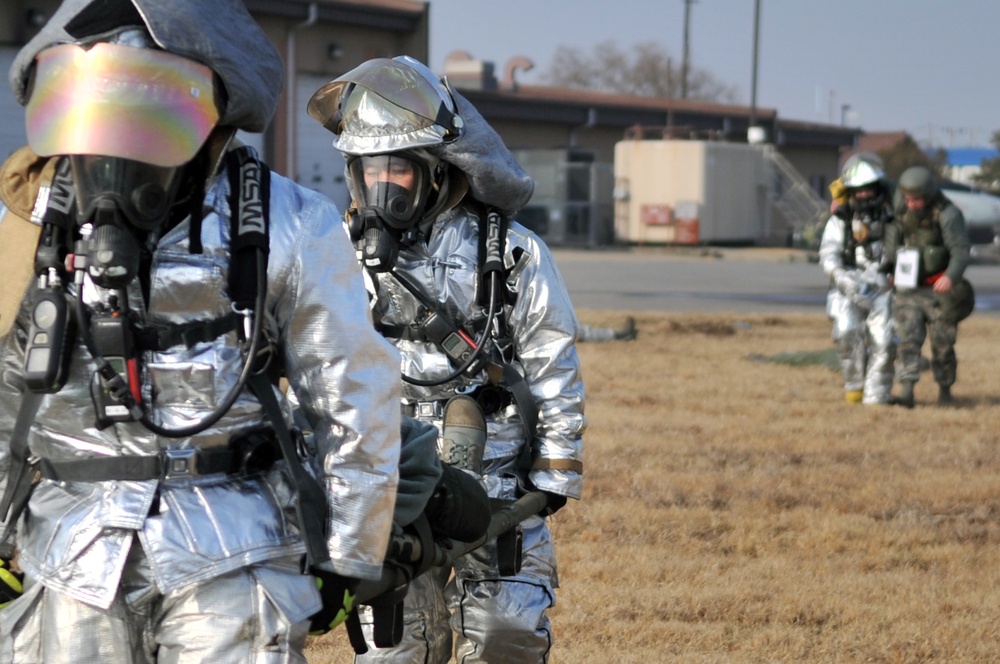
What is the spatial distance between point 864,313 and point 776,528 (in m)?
4.77

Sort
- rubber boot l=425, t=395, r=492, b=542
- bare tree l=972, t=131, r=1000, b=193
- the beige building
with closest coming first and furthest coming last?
rubber boot l=425, t=395, r=492, b=542 < the beige building < bare tree l=972, t=131, r=1000, b=193

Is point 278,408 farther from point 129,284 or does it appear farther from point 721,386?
point 721,386

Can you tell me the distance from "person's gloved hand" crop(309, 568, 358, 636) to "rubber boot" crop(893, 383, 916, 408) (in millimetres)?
9739

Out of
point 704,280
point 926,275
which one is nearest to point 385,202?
point 926,275

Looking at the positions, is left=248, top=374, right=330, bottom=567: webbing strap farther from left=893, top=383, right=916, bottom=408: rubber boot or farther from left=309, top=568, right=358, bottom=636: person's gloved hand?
left=893, top=383, right=916, bottom=408: rubber boot

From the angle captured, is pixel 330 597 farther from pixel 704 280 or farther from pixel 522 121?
pixel 522 121

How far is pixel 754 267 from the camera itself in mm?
32062

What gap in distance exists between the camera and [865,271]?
1175 cm

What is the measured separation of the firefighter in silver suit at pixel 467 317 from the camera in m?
4.20

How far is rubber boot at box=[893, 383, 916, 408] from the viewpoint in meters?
11.8

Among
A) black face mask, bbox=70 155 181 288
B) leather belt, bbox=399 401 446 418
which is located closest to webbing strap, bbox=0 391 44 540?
black face mask, bbox=70 155 181 288

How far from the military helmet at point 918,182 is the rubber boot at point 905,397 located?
1576mm

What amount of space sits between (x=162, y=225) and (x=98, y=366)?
29 cm

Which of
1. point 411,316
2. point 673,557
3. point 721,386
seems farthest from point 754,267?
point 411,316
